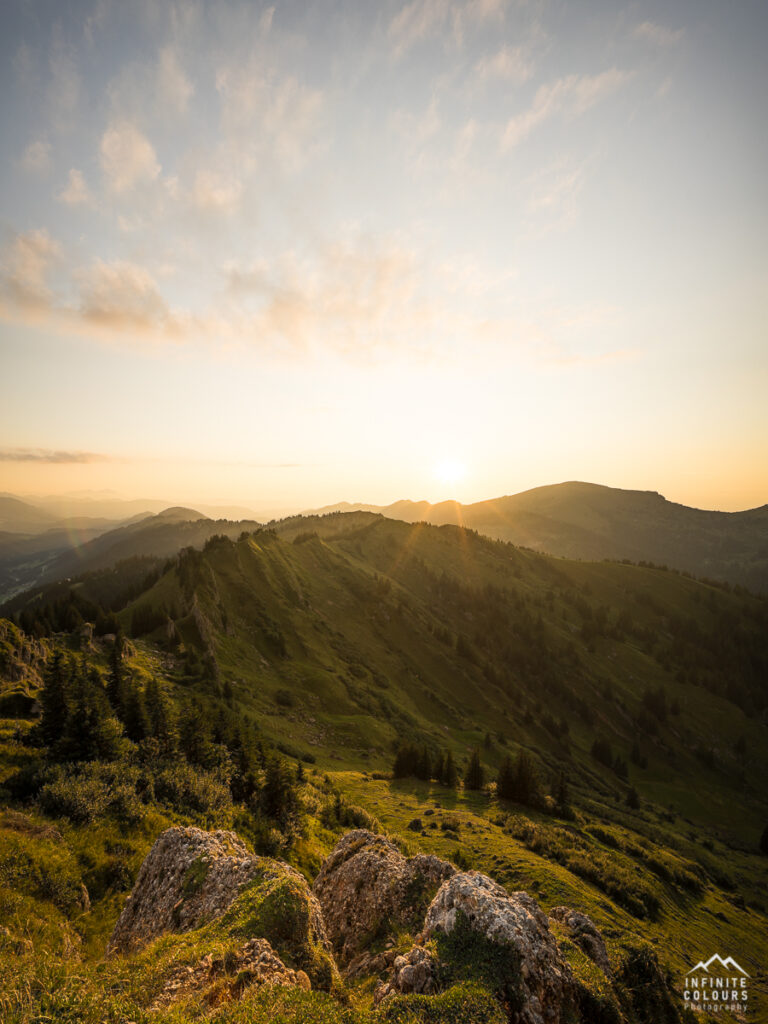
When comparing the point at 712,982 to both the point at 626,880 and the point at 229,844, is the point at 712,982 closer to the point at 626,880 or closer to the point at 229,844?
the point at 626,880

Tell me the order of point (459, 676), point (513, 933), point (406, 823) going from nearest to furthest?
point (513, 933), point (406, 823), point (459, 676)

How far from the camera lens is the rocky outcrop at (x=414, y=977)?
46.6 ft

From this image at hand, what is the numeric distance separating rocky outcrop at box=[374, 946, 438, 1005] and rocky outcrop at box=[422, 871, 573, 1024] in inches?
55.1

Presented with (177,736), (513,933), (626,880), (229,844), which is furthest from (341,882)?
(626,880)

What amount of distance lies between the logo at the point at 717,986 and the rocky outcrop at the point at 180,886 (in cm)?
3283

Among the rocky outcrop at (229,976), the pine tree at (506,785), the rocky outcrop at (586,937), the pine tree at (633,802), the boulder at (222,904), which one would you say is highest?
the rocky outcrop at (229,976)

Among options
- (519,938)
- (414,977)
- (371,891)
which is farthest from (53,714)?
(519,938)

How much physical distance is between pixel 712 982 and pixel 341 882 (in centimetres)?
3850

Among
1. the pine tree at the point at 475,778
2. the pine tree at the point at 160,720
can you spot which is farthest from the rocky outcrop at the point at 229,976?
the pine tree at the point at 475,778

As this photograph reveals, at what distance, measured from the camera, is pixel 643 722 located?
533ft

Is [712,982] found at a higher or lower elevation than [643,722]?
higher

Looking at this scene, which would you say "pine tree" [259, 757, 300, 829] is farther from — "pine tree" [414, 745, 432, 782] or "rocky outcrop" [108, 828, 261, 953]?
"pine tree" [414, 745, 432, 782]

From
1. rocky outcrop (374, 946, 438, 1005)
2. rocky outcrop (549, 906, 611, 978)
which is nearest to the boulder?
rocky outcrop (374, 946, 438, 1005)

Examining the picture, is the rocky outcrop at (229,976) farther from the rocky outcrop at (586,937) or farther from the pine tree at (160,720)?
the pine tree at (160,720)
